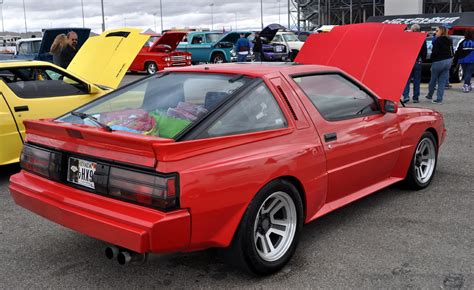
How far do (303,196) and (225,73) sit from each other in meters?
1.06

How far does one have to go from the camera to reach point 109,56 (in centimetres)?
743

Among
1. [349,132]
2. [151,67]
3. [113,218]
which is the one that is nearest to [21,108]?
[113,218]

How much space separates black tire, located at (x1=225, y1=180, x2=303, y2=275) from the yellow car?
350 centimetres

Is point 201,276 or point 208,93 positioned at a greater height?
point 208,93

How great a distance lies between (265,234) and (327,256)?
56 centimetres

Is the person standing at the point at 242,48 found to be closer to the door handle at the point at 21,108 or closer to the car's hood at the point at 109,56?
the car's hood at the point at 109,56

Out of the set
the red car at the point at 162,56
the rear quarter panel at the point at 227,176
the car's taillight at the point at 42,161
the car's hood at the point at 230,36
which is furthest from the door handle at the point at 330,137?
the car's hood at the point at 230,36

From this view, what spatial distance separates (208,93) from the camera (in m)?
3.52

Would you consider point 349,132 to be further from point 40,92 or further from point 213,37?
point 213,37

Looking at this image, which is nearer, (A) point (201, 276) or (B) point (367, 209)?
(A) point (201, 276)

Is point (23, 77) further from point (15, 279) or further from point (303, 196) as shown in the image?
point (303, 196)

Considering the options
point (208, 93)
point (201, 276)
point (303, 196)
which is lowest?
point (201, 276)

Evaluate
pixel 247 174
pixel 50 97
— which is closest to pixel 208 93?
pixel 247 174

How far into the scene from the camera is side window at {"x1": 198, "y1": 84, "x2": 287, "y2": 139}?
309 centimetres
